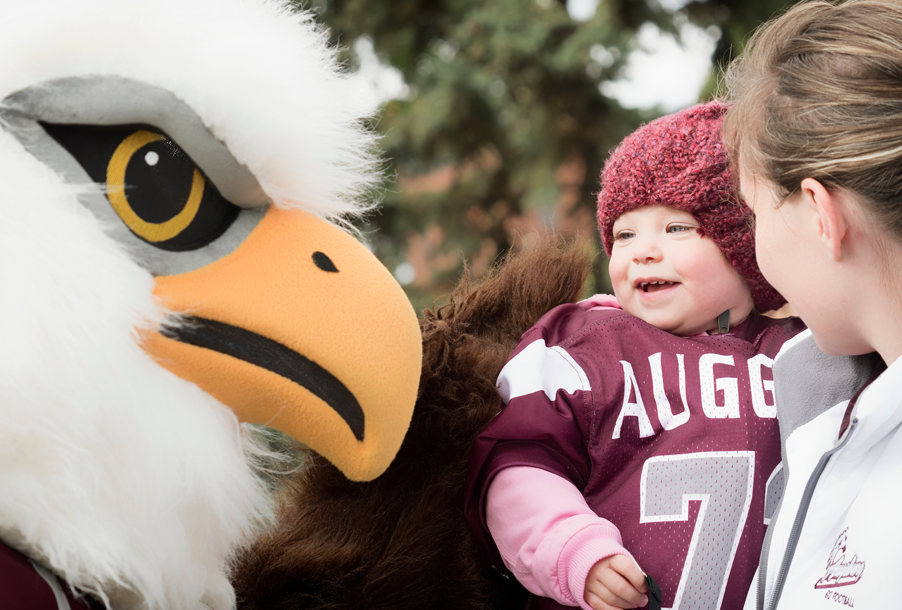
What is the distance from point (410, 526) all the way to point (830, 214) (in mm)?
617

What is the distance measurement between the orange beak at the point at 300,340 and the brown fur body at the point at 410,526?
210mm

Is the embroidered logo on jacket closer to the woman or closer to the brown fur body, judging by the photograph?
the woman

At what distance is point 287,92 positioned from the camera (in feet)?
2.23

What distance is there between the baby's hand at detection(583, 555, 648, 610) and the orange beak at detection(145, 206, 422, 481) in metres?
0.35

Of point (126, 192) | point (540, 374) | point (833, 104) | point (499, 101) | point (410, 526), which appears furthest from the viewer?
point (499, 101)

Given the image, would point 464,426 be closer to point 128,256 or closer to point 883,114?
point 128,256

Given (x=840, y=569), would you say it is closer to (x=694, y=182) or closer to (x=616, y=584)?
(x=616, y=584)

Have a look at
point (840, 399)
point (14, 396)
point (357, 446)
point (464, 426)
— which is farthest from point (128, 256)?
point (840, 399)

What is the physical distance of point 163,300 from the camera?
2.09ft

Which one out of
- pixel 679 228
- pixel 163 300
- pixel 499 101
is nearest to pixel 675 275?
pixel 679 228

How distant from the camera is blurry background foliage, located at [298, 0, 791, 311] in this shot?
327 cm

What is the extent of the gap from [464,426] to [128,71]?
60 cm

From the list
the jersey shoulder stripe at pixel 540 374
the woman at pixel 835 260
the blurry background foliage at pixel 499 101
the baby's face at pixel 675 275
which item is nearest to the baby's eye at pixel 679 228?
the baby's face at pixel 675 275

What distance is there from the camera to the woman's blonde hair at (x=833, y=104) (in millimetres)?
775
